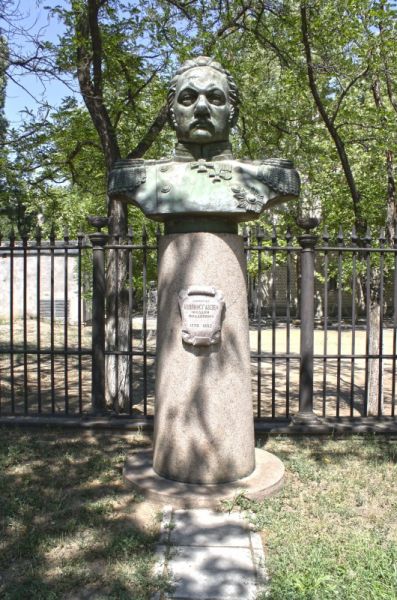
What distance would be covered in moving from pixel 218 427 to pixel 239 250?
146cm

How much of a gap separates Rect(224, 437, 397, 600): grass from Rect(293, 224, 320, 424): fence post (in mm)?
481

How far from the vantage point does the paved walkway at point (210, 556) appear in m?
3.02

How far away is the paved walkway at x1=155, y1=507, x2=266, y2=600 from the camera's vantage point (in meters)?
3.02

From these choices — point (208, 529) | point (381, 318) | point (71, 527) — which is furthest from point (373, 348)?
point (71, 527)

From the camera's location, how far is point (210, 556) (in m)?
3.38

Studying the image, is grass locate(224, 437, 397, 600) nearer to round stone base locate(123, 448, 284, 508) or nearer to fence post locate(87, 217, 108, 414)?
round stone base locate(123, 448, 284, 508)

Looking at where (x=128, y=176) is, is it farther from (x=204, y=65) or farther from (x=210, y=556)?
(x=210, y=556)

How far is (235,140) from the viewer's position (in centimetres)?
1362

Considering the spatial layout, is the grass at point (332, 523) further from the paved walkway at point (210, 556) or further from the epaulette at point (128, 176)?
the epaulette at point (128, 176)

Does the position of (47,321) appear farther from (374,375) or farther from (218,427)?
(218,427)

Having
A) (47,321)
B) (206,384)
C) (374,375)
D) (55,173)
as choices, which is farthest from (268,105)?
(47,321)

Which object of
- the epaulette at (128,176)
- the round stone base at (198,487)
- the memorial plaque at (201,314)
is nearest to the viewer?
the round stone base at (198,487)

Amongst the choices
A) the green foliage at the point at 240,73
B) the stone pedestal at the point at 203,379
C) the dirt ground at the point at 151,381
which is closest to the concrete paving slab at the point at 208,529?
the stone pedestal at the point at 203,379

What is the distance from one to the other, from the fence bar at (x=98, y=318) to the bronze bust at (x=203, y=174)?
1699mm
